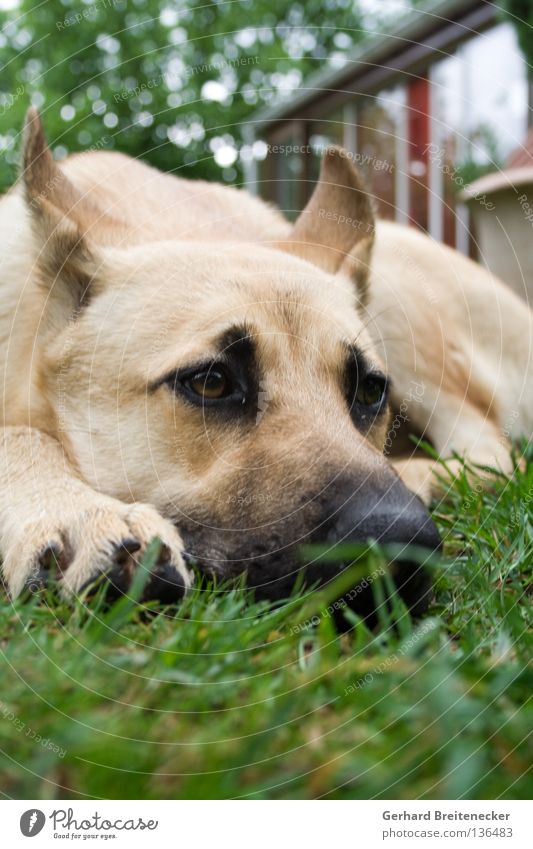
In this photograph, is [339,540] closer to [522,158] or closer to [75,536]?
[75,536]

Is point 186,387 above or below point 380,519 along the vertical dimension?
above

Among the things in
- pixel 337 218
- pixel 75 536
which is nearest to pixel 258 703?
pixel 75 536

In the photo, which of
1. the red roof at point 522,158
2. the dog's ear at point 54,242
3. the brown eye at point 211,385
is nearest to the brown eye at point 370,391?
the brown eye at point 211,385

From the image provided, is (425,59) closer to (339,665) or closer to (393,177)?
(393,177)

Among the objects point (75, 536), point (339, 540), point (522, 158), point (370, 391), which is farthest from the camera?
point (522, 158)

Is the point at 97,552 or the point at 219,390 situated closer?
the point at 97,552

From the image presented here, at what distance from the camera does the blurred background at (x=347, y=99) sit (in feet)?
21.7

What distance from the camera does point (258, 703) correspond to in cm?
149

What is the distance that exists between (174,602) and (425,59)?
9570 millimetres

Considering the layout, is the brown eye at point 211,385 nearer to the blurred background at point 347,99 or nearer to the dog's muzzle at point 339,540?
the dog's muzzle at point 339,540

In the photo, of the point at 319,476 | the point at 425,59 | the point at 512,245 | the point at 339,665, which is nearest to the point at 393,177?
the point at 425,59

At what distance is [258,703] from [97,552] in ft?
2.66

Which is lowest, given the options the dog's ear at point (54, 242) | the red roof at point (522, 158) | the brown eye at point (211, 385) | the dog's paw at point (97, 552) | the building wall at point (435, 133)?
the dog's paw at point (97, 552)

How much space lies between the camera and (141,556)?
85.5 inches
